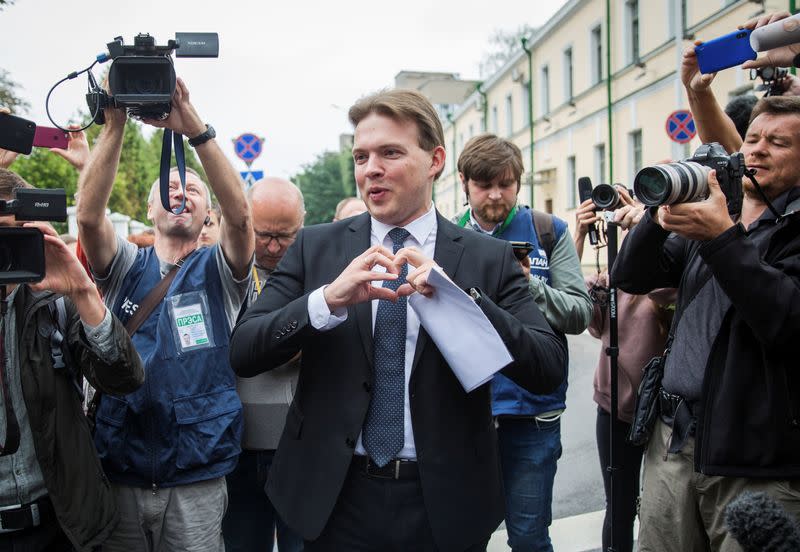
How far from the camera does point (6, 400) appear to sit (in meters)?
2.14

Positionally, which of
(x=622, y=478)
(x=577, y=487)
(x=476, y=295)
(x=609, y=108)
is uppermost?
(x=609, y=108)

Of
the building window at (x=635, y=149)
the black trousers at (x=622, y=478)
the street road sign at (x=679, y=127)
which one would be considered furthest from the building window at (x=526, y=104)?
the black trousers at (x=622, y=478)

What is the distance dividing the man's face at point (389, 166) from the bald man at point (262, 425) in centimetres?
108

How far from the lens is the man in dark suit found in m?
1.89

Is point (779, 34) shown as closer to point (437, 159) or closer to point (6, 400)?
point (437, 159)

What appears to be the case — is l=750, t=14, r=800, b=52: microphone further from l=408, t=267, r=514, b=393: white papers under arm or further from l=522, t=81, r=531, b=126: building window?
l=522, t=81, r=531, b=126: building window

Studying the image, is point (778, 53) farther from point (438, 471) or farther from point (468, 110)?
point (468, 110)

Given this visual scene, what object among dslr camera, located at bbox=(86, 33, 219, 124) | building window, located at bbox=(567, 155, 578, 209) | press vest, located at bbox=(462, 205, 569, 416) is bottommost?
press vest, located at bbox=(462, 205, 569, 416)

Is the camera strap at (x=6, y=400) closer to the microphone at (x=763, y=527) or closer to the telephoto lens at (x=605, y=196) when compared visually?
the microphone at (x=763, y=527)

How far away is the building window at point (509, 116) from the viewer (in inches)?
1233

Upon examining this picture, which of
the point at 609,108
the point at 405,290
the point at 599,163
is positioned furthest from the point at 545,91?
the point at 405,290

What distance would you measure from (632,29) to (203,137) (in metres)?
20.9

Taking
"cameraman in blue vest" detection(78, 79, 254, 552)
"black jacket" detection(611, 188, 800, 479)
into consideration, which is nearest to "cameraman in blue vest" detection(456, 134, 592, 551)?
"black jacket" detection(611, 188, 800, 479)

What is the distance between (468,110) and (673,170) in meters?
37.8
